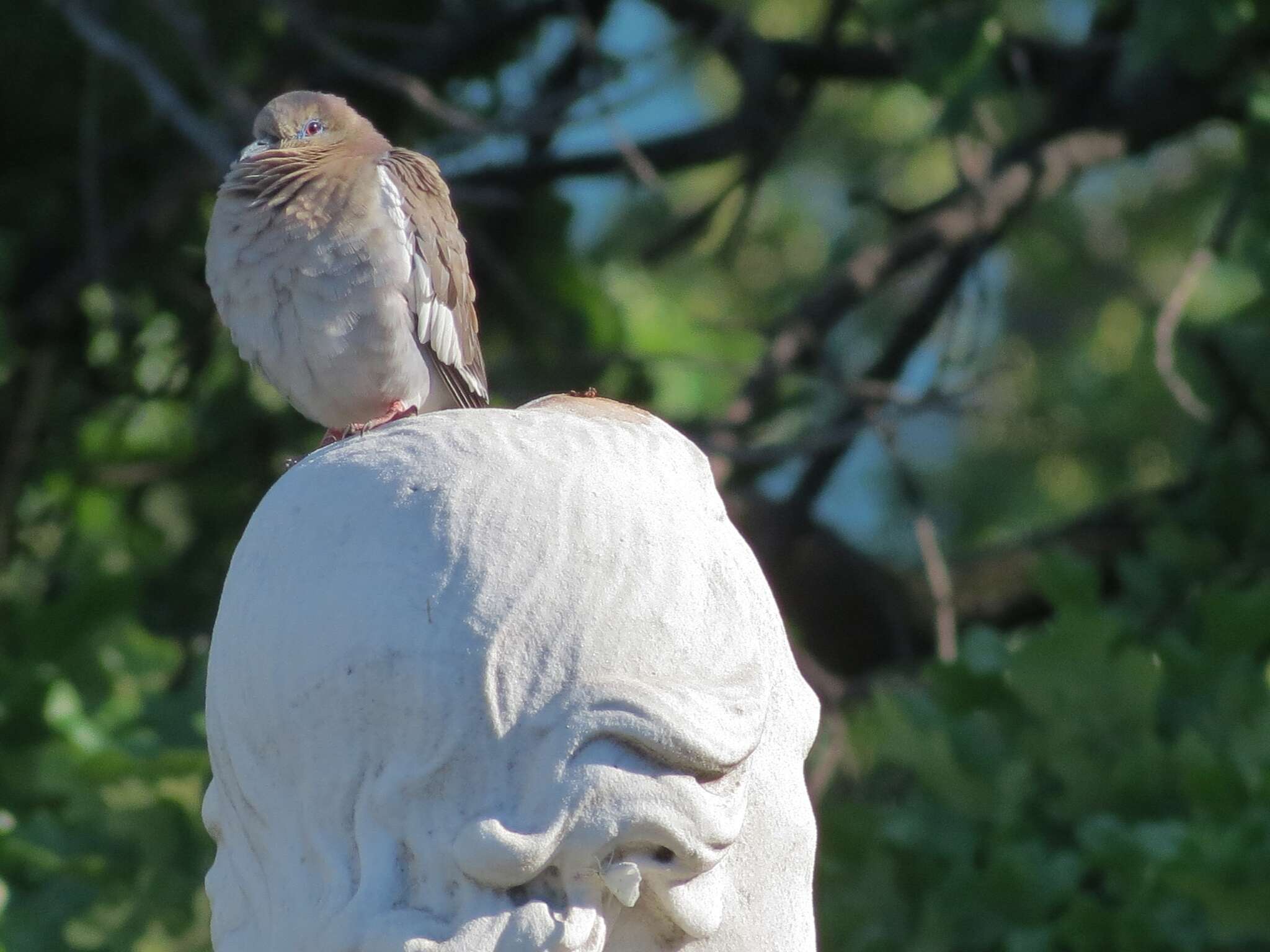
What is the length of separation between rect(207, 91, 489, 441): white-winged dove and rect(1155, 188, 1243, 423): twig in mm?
1875

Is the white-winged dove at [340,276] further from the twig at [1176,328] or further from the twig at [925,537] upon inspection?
the twig at [1176,328]

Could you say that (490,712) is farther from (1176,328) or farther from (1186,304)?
(1186,304)

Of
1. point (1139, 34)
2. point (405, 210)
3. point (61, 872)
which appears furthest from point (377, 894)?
point (1139, 34)

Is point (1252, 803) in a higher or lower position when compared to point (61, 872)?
higher

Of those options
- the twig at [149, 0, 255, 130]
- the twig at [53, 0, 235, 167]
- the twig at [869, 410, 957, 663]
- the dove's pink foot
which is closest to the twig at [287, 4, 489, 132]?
the twig at [149, 0, 255, 130]

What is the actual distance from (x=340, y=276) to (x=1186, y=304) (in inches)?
107

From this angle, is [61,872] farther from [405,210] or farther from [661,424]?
[661,424]

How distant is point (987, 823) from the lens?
13.3ft

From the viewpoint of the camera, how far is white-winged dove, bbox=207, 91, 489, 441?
11.2 ft

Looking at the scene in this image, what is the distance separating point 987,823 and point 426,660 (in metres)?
2.63

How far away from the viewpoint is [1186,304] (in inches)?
203

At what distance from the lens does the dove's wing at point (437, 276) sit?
3580mm

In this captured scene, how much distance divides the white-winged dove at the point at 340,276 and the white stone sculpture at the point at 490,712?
5.01 ft

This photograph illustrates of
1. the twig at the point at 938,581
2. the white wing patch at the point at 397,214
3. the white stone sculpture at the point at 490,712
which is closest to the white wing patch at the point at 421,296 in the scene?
the white wing patch at the point at 397,214
